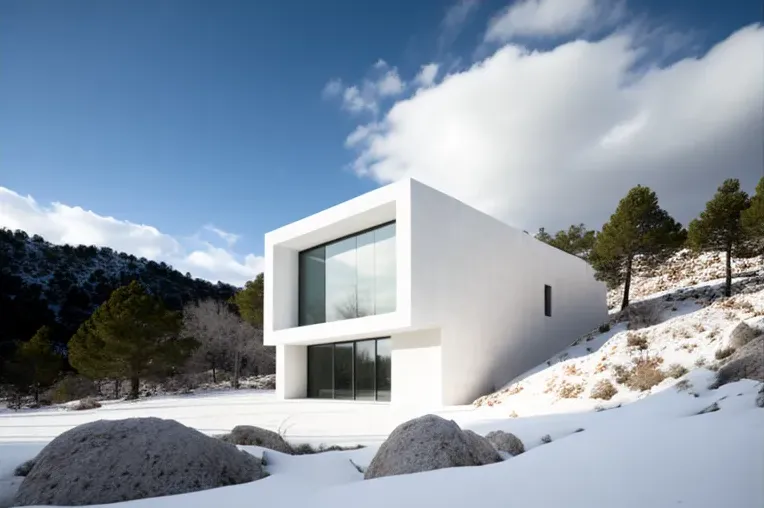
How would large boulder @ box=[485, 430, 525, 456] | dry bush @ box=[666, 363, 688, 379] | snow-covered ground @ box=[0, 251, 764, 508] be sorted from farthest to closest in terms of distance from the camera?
dry bush @ box=[666, 363, 688, 379]
large boulder @ box=[485, 430, 525, 456]
snow-covered ground @ box=[0, 251, 764, 508]

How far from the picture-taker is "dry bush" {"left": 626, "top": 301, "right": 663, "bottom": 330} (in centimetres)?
1560

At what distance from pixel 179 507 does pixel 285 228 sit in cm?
1463

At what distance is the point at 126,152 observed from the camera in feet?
42.7

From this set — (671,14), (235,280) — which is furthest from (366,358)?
(235,280)

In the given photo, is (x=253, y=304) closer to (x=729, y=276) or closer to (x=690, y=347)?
(x=690, y=347)

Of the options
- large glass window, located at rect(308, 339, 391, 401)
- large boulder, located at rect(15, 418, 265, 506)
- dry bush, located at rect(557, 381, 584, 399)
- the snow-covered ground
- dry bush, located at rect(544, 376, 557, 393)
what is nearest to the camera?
the snow-covered ground

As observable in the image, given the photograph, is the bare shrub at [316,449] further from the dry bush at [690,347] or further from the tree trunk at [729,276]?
the tree trunk at [729,276]

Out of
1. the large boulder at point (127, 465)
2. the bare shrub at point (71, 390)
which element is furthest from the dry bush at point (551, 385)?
the bare shrub at point (71, 390)

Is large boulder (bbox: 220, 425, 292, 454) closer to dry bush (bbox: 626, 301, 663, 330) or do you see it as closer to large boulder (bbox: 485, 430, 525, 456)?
large boulder (bbox: 485, 430, 525, 456)

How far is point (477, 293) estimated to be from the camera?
47.9 ft

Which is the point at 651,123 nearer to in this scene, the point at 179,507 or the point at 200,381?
the point at 179,507

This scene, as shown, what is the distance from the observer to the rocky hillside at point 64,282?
103 ft

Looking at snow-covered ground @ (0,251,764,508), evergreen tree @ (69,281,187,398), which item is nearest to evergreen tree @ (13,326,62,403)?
evergreen tree @ (69,281,187,398)

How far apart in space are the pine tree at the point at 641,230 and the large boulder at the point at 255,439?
1900 cm
